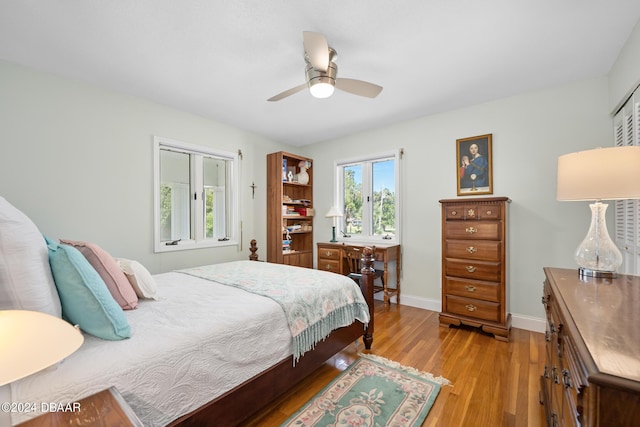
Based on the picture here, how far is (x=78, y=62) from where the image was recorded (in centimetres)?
223

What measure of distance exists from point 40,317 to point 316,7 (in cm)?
190

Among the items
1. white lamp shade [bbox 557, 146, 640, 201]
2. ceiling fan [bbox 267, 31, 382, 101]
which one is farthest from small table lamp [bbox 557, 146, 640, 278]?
ceiling fan [bbox 267, 31, 382, 101]

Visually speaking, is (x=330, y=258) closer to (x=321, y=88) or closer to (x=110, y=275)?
(x=321, y=88)

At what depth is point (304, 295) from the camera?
6.02 feet

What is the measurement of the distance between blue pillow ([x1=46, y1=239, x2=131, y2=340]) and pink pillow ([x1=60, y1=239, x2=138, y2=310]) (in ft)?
0.91

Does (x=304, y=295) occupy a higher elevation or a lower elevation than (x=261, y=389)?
higher

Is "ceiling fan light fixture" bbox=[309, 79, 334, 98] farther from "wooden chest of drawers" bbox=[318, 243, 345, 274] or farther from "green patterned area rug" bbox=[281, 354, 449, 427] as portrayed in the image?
"wooden chest of drawers" bbox=[318, 243, 345, 274]

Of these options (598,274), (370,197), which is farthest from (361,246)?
(598,274)

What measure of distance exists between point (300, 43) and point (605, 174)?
1.98 metres

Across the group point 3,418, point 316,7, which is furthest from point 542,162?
point 3,418

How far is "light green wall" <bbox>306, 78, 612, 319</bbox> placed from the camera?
262 centimetres

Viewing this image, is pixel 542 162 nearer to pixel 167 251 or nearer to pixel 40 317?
pixel 40 317

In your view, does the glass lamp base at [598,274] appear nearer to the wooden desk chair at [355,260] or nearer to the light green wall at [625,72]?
the light green wall at [625,72]

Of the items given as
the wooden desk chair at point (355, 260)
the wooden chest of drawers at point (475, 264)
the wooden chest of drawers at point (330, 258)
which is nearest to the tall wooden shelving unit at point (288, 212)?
the wooden chest of drawers at point (330, 258)
